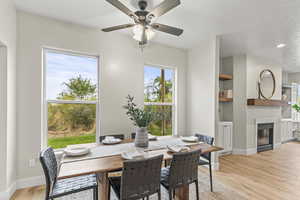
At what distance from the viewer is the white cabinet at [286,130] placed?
5687 mm

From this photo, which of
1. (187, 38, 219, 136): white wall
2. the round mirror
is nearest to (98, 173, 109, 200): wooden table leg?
(187, 38, 219, 136): white wall

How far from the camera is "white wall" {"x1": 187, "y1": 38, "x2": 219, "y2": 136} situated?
11.0 feet

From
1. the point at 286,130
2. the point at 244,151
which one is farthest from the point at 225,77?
the point at 286,130

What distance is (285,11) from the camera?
2408mm

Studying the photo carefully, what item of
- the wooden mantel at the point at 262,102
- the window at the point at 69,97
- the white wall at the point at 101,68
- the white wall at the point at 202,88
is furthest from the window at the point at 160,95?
the wooden mantel at the point at 262,102

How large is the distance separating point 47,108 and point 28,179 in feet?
3.73

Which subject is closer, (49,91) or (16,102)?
(16,102)

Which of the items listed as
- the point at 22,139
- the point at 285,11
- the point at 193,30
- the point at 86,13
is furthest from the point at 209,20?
the point at 22,139

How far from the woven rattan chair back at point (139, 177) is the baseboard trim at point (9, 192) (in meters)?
1.83

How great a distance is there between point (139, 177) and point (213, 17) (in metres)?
2.63

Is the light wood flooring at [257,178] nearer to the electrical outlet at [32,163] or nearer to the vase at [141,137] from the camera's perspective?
the electrical outlet at [32,163]

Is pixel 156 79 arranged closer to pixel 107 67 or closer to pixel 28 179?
pixel 107 67

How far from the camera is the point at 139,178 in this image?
1.49m

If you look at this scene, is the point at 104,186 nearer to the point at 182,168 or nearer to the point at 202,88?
the point at 182,168
